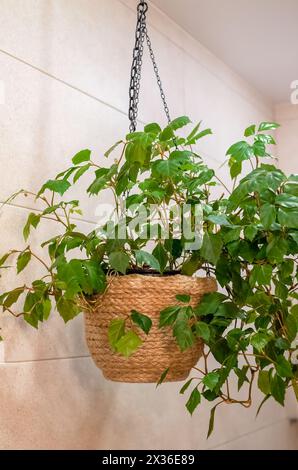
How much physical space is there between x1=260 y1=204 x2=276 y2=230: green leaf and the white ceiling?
1450 millimetres

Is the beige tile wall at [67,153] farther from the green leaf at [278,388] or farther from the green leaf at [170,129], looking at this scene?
the green leaf at [278,388]

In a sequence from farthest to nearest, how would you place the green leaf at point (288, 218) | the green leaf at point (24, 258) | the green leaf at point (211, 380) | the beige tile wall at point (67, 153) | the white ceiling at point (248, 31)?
the white ceiling at point (248, 31), the beige tile wall at point (67, 153), the green leaf at point (24, 258), the green leaf at point (211, 380), the green leaf at point (288, 218)

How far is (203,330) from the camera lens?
47.1 inches

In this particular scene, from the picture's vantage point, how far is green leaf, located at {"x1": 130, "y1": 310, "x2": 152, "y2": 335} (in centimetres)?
117

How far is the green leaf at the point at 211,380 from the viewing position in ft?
3.88

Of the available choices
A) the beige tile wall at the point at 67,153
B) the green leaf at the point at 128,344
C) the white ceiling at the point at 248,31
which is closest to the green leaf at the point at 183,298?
the green leaf at the point at 128,344

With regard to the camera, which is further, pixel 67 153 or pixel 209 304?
pixel 67 153

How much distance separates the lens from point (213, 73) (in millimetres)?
2729

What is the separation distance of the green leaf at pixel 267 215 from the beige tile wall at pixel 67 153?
734 mm

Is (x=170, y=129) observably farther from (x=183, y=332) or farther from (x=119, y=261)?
(x=183, y=332)

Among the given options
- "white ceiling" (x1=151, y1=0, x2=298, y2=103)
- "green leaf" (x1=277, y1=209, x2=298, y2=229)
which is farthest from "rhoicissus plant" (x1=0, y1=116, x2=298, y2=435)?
"white ceiling" (x1=151, y1=0, x2=298, y2=103)

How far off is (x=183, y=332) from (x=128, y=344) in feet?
0.39

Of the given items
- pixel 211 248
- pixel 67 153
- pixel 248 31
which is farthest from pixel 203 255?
pixel 248 31
